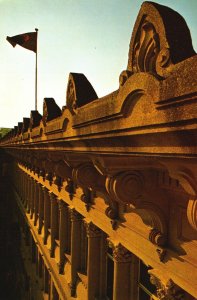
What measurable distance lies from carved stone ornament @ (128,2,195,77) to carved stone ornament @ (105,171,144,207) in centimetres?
127

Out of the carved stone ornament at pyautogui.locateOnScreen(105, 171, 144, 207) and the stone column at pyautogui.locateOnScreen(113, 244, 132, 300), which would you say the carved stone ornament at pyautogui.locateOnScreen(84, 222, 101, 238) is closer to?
the stone column at pyautogui.locateOnScreen(113, 244, 132, 300)

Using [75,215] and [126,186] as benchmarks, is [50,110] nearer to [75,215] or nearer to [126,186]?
[75,215]

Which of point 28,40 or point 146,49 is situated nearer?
point 146,49

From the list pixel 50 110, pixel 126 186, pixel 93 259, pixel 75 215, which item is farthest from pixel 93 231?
pixel 126 186

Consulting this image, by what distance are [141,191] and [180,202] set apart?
482 millimetres

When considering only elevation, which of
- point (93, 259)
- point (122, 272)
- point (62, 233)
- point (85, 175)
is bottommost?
point (62, 233)

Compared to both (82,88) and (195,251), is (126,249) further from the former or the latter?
(82,88)

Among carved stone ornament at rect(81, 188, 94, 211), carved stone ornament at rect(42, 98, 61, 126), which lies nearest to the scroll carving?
carved stone ornament at rect(42, 98, 61, 126)

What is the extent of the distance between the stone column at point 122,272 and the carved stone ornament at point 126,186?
6.07 ft

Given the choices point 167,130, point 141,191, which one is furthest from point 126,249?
point 167,130

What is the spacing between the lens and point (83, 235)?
338 inches

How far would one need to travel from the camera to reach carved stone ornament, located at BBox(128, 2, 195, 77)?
2240 mm

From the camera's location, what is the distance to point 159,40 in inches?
94.7

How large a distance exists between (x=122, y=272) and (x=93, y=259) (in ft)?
5.86
